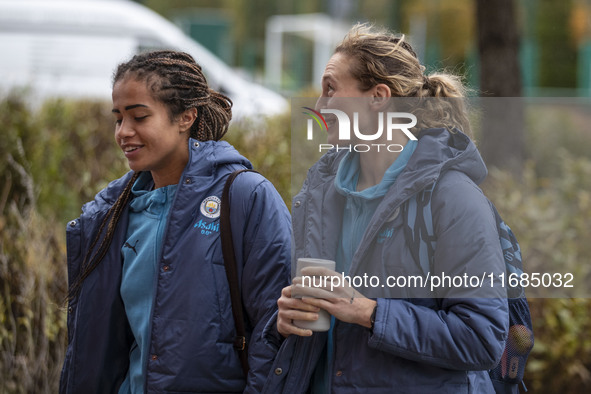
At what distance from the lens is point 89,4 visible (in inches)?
537

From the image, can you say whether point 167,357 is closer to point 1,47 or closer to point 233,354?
point 233,354

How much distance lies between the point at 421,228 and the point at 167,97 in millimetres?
895

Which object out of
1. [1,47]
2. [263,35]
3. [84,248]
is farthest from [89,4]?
[263,35]

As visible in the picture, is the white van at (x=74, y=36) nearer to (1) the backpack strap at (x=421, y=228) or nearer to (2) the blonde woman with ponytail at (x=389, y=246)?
(2) the blonde woman with ponytail at (x=389, y=246)

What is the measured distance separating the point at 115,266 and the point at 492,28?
4978 millimetres

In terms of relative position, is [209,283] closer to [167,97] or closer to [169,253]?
[169,253]

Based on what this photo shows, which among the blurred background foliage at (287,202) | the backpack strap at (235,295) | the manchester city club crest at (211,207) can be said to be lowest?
the blurred background foliage at (287,202)

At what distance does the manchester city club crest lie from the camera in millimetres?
2188

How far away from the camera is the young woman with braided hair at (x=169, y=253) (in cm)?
213

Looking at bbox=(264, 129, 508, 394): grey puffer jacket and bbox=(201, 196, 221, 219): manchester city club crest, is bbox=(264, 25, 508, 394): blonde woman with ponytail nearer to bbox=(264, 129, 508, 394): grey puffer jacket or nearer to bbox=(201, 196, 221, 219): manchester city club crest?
bbox=(264, 129, 508, 394): grey puffer jacket

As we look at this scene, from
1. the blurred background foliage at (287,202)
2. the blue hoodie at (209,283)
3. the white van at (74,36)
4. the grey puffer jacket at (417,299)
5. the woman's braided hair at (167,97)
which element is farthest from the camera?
the white van at (74,36)

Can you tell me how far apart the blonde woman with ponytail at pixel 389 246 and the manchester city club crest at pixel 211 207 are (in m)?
0.27

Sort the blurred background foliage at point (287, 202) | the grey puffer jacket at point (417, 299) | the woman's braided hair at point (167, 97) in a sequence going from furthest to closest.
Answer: the blurred background foliage at point (287, 202)
the woman's braided hair at point (167, 97)
the grey puffer jacket at point (417, 299)

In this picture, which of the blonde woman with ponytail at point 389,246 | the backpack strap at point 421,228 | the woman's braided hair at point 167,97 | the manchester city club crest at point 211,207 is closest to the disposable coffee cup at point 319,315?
the blonde woman with ponytail at point 389,246
